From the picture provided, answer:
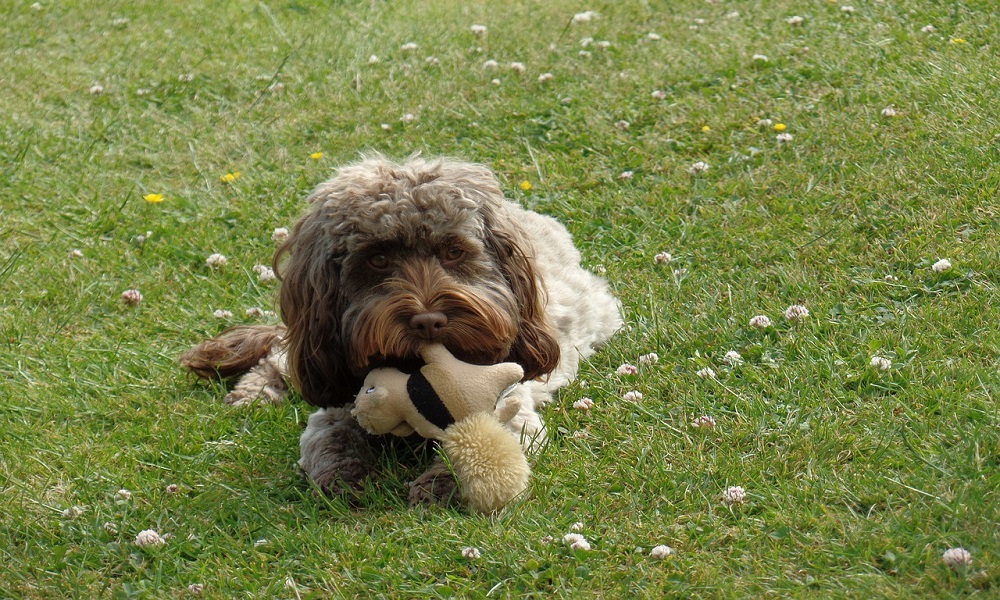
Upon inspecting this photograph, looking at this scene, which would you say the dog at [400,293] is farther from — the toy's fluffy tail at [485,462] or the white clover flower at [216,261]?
the white clover flower at [216,261]

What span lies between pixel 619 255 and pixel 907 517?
8.97ft

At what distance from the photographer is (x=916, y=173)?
237 inches

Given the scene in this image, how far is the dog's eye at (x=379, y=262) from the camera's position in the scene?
13.2 ft

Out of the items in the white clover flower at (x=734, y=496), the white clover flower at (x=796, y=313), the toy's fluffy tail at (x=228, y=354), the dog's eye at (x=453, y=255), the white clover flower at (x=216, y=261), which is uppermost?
the dog's eye at (x=453, y=255)

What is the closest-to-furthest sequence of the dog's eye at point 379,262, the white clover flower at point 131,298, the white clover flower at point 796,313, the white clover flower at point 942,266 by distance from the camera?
the dog's eye at point 379,262 < the white clover flower at point 796,313 < the white clover flower at point 942,266 < the white clover flower at point 131,298

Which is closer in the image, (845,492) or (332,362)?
(845,492)

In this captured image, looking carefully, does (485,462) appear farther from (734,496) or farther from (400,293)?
(734,496)

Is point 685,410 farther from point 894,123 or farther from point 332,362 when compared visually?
point 894,123

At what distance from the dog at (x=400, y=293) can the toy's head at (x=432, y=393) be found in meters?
0.07

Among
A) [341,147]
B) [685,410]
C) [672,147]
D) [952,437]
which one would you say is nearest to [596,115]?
[672,147]

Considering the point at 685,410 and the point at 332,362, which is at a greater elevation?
the point at 332,362

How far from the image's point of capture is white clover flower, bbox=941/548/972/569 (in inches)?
125

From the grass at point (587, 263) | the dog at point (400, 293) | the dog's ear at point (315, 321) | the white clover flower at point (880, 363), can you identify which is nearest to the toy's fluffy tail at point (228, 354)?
the grass at point (587, 263)

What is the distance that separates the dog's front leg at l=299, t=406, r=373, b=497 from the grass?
0.09 metres
